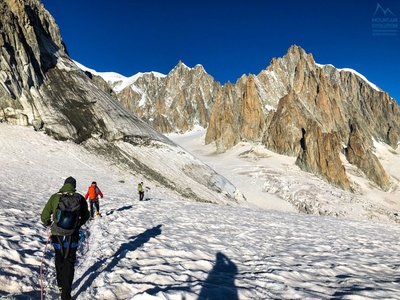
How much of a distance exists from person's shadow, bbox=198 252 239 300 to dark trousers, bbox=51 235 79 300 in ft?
7.94

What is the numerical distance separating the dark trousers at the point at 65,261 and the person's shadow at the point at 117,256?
571 millimetres

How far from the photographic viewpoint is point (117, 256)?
767cm

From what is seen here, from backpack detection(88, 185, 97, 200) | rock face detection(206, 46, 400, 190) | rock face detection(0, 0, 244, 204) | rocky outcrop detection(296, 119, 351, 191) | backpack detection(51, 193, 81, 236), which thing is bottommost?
backpack detection(51, 193, 81, 236)

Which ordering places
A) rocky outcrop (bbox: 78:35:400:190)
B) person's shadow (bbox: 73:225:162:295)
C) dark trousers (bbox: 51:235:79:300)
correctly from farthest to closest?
rocky outcrop (bbox: 78:35:400:190) → person's shadow (bbox: 73:225:162:295) → dark trousers (bbox: 51:235:79:300)

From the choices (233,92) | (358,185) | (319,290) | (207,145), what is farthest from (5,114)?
(233,92)

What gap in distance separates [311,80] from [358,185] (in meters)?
63.1

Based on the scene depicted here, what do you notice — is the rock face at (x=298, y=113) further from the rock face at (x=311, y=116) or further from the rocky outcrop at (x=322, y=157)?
the rocky outcrop at (x=322, y=157)

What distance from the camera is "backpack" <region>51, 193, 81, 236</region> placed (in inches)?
217

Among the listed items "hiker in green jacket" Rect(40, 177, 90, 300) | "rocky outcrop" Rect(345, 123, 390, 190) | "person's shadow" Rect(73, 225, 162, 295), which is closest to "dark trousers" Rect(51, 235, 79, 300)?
"hiker in green jacket" Rect(40, 177, 90, 300)

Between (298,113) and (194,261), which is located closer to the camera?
(194,261)

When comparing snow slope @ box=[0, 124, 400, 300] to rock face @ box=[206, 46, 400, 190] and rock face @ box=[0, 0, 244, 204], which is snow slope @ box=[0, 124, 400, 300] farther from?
rock face @ box=[206, 46, 400, 190]

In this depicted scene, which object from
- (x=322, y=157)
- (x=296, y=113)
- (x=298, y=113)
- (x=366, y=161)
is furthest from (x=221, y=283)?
(x=366, y=161)

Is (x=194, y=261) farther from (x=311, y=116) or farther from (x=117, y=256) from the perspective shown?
(x=311, y=116)

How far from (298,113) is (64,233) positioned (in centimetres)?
11263
